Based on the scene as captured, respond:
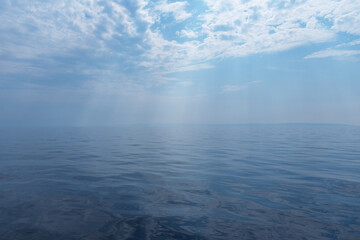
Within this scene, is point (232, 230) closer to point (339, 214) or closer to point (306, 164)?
point (339, 214)

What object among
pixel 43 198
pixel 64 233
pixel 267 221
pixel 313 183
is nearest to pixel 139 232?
pixel 64 233

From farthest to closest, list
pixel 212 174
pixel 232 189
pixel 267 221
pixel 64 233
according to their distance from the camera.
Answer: pixel 212 174
pixel 232 189
pixel 267 221
pixel 64 233

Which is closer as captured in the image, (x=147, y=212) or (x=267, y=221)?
(x=267, y=221)

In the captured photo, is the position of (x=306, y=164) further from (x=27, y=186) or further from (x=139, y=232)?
(x=27, y=186)

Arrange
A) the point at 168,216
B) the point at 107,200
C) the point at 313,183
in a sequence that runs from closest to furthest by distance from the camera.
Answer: the point at 168,216, the point at 107,200, the point at 313,183

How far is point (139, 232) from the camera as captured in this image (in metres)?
5.54

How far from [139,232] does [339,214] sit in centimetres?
635

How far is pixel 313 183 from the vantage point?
32.8ft

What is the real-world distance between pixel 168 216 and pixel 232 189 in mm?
3829

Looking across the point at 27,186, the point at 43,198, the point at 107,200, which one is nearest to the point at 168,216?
the point at 107,200

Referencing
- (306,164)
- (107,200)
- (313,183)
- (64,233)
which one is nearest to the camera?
(64,233)

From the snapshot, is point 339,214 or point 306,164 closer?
point 339,214

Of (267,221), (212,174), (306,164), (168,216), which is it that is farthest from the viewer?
(306,164)

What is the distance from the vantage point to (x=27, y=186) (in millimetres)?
9602
